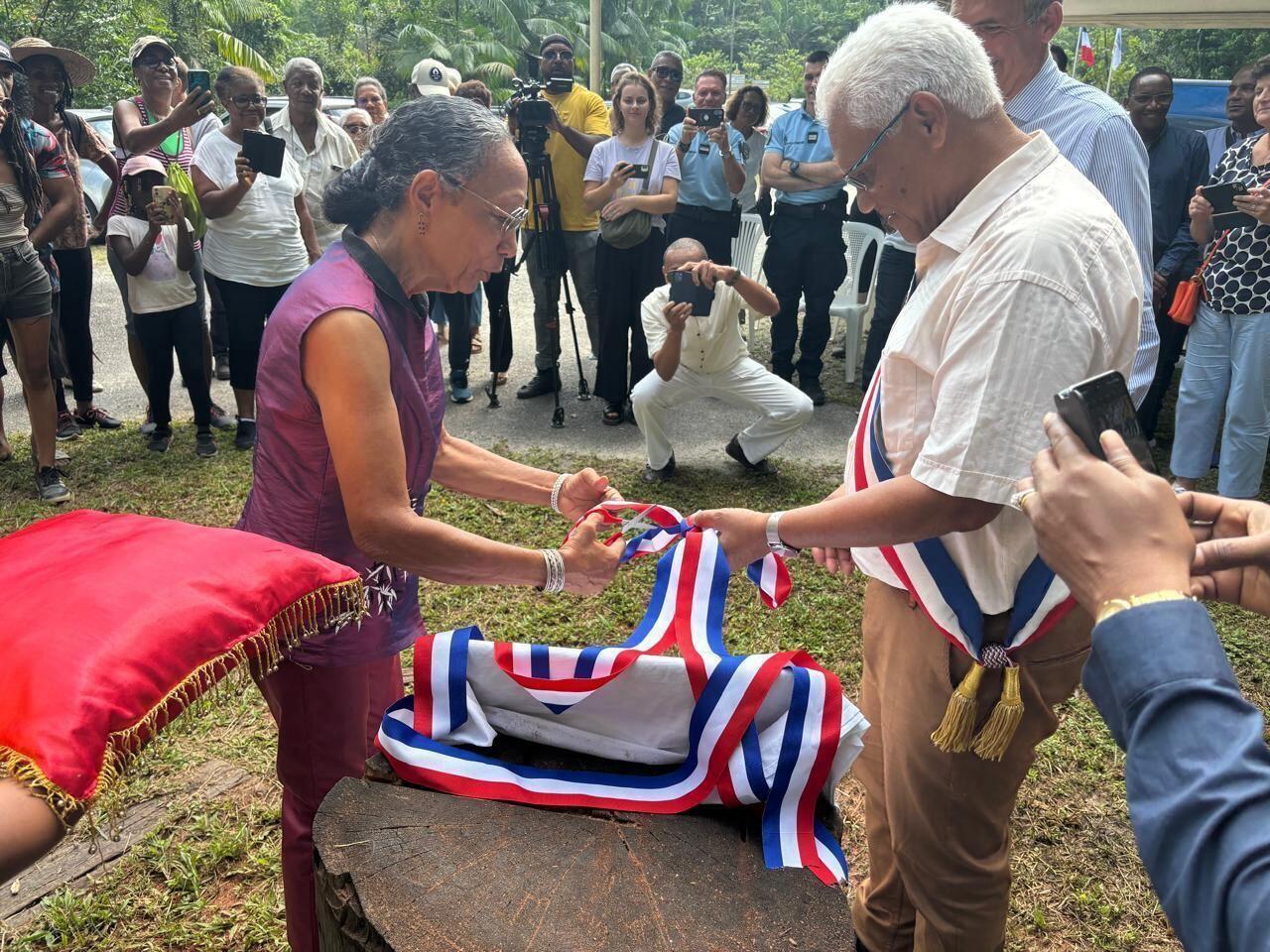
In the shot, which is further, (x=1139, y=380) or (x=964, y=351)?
(x=1139, y=380)

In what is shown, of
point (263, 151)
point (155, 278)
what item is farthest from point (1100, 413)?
point (155, 278)

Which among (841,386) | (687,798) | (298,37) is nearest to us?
(687,798)

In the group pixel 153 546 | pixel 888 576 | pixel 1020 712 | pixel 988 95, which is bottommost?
pixel 1020 712

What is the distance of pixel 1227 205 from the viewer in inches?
175

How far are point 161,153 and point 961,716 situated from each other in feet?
18.5

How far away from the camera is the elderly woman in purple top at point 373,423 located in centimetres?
175

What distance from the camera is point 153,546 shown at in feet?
5.16

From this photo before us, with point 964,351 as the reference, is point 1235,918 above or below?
below

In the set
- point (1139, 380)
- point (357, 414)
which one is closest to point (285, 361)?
point (357, 414)

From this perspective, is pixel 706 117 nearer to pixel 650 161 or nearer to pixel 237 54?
pixel 650 161

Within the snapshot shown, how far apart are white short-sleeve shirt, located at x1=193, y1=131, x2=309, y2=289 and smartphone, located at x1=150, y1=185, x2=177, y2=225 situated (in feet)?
0.81

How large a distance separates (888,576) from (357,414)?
1073 mm

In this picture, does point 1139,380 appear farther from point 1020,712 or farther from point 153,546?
point 153,546

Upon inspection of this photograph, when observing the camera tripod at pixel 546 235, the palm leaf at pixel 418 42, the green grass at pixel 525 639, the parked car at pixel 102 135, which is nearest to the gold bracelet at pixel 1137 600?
the green grass at pixel 525 639
